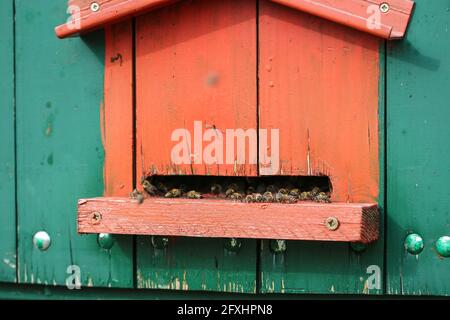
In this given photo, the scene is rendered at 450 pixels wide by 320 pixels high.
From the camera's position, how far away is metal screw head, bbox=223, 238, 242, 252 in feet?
7.68

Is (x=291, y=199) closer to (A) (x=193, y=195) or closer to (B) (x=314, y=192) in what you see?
(B) (x=314, y=192)

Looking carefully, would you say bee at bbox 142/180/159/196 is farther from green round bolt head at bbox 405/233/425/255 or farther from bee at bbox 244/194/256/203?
green round bolt head at bbox 405/233/425/255

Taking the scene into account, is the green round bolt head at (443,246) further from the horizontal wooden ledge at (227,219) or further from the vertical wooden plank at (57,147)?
the vertical wooden plank at (57,147)

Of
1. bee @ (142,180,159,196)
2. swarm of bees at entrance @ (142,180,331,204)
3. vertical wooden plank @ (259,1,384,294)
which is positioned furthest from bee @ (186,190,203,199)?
vertical wooden plank @ (259,1,384,294)

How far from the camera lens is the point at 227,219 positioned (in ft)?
7.27

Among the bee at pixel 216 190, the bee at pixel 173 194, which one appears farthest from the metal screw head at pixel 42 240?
the bee at pixel 216 190

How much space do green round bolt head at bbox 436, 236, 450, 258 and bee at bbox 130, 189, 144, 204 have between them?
0.74 meters

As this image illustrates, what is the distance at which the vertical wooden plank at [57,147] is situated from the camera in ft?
8.07

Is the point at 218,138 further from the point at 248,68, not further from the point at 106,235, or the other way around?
the point at 106,235

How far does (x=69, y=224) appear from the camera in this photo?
249 cm

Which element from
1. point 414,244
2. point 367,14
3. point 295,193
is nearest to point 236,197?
point 295,193

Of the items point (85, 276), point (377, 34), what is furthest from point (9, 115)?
point (377, 34)

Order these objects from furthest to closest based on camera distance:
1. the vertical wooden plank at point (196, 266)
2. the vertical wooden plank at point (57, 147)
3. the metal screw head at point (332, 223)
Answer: the vertical wooden plank at point (57, 147) → the vertical wooden plank at point (196, 266) → the metal screw head at point (332, 223)

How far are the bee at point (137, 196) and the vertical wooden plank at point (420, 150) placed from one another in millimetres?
618
